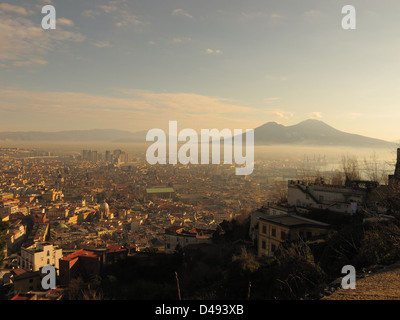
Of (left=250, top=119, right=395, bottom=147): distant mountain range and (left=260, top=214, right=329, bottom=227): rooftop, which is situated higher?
(left=250, top=119, right=395, bottom=147): distant mountain range

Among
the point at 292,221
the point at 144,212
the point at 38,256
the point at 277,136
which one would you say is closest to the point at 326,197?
the point at 292,221

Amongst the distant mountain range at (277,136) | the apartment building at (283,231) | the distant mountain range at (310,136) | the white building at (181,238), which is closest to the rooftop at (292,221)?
the apartment building at (283,231)

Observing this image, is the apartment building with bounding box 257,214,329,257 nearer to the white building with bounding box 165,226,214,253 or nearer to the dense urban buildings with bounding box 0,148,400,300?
the dense urban buildings with bounding box 0,148,400,300

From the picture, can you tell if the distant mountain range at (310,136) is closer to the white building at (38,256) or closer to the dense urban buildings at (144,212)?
the dense urban buildings at (144,212)

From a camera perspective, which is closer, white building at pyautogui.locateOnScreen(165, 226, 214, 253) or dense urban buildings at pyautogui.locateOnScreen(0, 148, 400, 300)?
dense urban buildings at pyautogui.locateOnScreen(0, 148, 400, 300)

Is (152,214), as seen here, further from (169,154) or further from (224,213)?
(169,154)

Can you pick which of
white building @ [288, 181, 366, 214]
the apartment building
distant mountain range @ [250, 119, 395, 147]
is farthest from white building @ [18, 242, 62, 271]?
distant mountain range @ [250, 119, 395, 147]

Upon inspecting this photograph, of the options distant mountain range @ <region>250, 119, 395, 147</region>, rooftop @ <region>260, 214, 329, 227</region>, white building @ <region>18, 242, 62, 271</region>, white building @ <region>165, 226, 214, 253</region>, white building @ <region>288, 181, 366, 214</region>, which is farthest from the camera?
distant mountain range @ <region>250, 119, 395, 147</region>
